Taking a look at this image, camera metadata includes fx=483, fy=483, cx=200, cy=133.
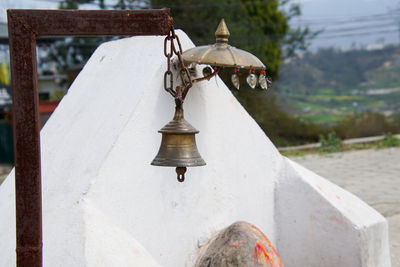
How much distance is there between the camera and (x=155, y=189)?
3.38m

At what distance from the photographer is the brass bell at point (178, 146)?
9.09 ft

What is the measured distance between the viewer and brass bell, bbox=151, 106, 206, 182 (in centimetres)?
277

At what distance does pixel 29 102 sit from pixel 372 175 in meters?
9.48

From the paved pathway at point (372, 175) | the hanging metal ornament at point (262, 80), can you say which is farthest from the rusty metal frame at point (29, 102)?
the paved pathway at point (372, 175)

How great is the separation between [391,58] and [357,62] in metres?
1.41

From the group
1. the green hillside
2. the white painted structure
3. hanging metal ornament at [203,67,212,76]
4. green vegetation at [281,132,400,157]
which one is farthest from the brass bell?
the green hillside

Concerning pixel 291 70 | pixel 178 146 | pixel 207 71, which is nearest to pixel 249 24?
pixel 291 70

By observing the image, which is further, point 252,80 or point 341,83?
point 341,83

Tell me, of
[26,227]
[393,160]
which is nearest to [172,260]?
[26,227]

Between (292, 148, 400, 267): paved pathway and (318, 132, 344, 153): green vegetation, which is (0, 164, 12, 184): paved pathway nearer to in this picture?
(292, 148, 400, 267): paved pathway

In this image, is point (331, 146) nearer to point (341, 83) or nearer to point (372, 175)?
point (372, 175)

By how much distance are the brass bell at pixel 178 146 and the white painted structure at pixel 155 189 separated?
49 centimetres

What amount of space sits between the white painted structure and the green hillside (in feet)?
49.8

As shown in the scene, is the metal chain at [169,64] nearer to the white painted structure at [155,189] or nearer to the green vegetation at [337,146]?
the white painted structure at [155,189]
